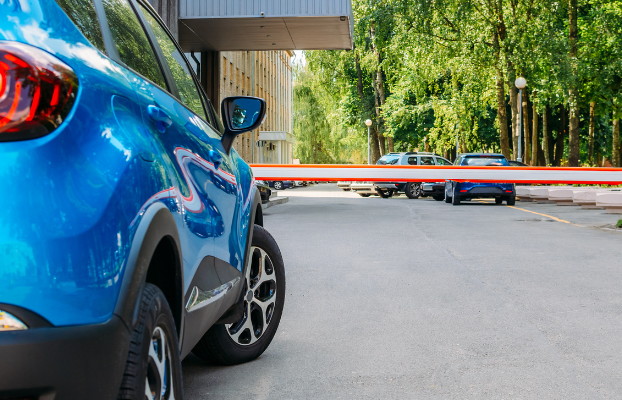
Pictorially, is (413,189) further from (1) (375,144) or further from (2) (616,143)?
(1) (375,144)

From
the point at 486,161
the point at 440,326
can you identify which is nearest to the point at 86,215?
the point at 440,326

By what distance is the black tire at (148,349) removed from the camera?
1.90 metres

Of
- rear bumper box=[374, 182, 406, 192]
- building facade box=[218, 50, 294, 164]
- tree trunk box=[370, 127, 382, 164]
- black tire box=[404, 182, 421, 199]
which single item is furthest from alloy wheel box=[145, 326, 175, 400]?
tree trunk box=[370, 127, 382, 164]

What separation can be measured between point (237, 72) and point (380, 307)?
37.3 m

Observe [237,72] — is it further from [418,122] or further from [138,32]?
[138,32]

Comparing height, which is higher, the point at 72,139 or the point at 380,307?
the point at 72,139

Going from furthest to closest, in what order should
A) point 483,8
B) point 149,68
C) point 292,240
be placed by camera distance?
point 483,8 < point 292,240 < point 149,68

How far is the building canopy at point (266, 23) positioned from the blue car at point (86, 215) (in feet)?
58.2

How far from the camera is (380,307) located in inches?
236

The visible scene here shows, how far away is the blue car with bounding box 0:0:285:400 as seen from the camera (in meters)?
1.68

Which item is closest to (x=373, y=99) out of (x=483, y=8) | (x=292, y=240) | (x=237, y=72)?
(x=237, y=72)

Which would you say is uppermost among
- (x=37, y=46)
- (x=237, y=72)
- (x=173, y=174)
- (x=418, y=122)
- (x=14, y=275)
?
(x=237, y=72)

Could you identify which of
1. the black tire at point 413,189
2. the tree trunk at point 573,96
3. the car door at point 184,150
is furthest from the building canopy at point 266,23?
the car door at point 184,150

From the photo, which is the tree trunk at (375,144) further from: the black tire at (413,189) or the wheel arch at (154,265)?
the wheel arch at (154,265)
